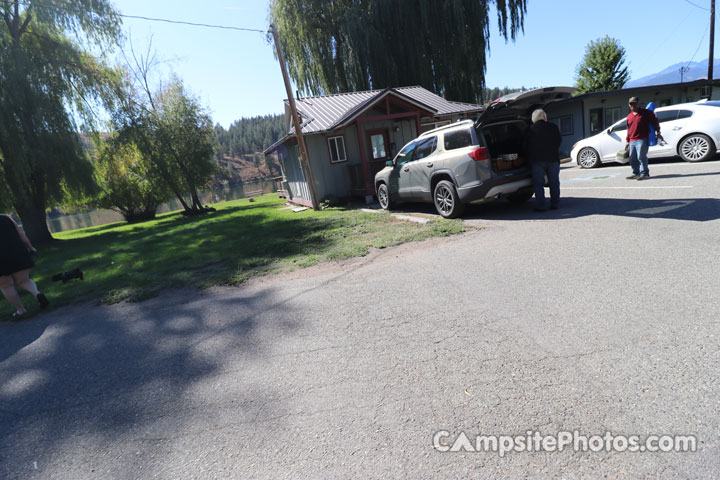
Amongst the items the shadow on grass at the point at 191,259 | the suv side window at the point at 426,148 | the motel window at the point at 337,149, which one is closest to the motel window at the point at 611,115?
the motel window at the point at 337,149

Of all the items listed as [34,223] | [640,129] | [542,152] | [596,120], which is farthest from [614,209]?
[34,223]

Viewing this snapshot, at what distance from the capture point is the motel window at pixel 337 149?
46.2ft

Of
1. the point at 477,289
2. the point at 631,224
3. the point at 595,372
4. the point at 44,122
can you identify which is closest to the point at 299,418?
the point at 595,372

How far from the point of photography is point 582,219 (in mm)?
6363

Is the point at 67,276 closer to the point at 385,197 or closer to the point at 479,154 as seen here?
the point at 385,197

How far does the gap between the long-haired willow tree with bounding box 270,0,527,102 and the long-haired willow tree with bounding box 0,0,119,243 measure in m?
10.3

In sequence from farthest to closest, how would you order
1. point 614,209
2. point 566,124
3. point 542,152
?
point 566,124, point 542,152, point 614,209

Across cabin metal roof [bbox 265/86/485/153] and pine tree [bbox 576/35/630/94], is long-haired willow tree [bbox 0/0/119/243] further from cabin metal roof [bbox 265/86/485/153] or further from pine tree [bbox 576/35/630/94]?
pine tree [bbox 576/35/630/94]

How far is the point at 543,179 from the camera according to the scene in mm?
7375

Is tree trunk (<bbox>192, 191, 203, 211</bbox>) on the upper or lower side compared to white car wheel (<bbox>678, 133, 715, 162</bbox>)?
upper

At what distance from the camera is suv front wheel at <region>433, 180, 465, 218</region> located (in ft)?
25.3

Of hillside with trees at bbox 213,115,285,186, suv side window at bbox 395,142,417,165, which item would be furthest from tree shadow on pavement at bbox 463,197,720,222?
hillside with trees at bbox 213,115,285,186

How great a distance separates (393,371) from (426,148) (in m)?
6.82

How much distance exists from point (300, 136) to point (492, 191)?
7560mm
